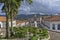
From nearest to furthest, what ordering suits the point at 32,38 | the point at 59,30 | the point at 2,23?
the point at 32,38, the point at 59,30, the point at 2,23

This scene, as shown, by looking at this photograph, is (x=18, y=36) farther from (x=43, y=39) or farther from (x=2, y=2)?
(x=2, y=2)

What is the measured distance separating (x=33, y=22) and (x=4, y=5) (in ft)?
72.5

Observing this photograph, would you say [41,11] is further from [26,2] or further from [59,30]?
[26,2]

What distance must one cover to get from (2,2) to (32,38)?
4.30m

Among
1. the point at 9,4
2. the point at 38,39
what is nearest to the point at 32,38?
the point at 38,39

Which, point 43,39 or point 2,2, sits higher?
point 2,2

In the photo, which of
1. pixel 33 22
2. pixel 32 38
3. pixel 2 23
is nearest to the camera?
pixel 32 38

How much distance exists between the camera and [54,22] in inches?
1491

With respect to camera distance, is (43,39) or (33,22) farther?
(33,22)

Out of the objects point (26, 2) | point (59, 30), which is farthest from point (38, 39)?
point (59, 30)

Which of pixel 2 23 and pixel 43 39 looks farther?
pixel 2 23

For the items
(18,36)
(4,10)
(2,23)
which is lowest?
(2,23)

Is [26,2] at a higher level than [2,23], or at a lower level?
higher

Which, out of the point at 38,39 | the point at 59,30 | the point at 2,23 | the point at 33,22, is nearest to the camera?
the point at 38,39
